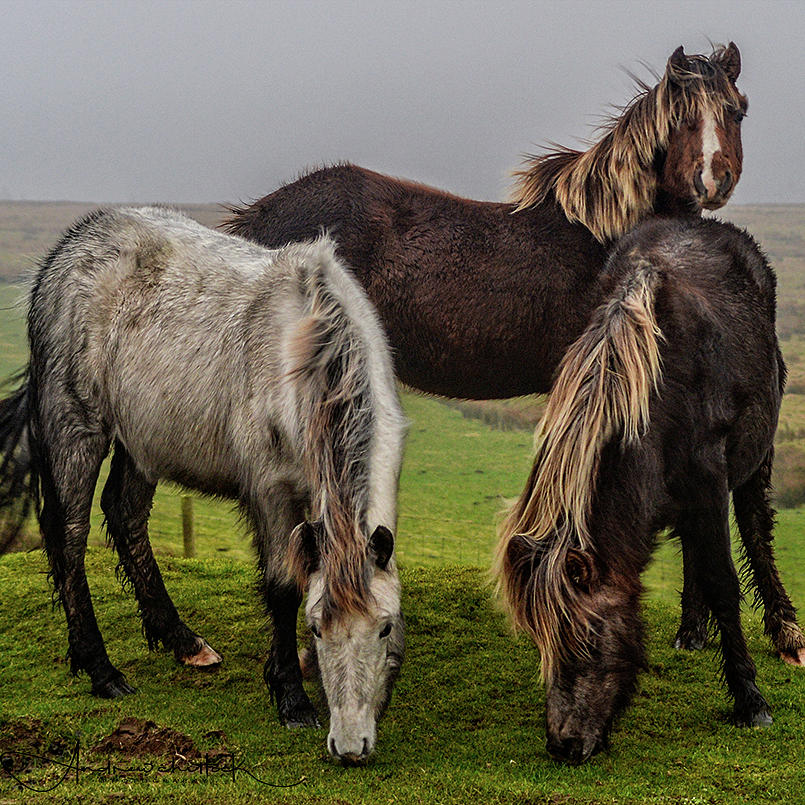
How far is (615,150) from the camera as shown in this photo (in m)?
6.21

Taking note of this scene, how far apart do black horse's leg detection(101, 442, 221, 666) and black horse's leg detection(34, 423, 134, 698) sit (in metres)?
0.39

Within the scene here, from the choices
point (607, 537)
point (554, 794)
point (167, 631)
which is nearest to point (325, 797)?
point (554, 794)

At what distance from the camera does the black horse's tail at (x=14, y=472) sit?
600 cm

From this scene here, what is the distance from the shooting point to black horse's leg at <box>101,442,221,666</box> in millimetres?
5910

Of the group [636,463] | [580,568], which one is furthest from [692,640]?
[580,568]

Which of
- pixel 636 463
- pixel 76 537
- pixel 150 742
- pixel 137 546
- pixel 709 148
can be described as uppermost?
pixel 709 148

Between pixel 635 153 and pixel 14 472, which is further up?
pixel 635 153

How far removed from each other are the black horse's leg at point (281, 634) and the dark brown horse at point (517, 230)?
78.6 inches

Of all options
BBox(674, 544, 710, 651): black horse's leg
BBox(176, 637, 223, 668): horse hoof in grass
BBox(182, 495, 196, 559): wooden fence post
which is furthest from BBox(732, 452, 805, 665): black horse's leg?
BBox(182, 495, 196, 559): wooden fence post

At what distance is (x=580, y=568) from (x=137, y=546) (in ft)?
10.8

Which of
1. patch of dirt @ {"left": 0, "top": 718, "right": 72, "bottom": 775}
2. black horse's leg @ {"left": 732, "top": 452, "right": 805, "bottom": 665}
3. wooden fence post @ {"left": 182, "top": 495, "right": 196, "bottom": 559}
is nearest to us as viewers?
patch of dirt @ {"left": 0, "top": 718, "right": 72, "bottom": 775}

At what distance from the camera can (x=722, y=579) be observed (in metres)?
4.57

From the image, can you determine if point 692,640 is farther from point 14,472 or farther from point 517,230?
point 14,472

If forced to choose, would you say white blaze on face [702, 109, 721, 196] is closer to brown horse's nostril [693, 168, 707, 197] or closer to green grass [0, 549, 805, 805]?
brown horse's nostril [693, 168, 707, 197]
